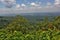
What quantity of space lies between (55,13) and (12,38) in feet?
3.28

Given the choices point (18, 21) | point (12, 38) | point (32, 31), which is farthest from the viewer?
point (18, 21)

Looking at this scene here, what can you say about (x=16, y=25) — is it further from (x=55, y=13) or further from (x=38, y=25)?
(x=55, y=13)

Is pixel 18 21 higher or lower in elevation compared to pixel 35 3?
lower

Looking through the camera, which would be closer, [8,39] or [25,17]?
[8,39]

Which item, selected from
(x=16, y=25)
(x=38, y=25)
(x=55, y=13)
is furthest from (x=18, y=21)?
(x=55, y=13)

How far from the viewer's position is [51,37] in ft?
8.97

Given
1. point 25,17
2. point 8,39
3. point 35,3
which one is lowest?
point 8,39

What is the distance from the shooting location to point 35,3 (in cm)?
335

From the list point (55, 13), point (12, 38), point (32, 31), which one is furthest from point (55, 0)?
point (12, 38)

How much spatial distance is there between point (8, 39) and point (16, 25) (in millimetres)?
666

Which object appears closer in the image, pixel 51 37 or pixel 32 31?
pixel 51 37

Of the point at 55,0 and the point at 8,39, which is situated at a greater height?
the point at 55,0

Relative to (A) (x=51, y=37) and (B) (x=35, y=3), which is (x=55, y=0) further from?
(A) (x=51, y=37)

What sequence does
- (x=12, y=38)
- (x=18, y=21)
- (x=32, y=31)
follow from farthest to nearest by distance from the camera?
(x=18, y=21) → (x=32, y=31) → (x=12, y=38)
